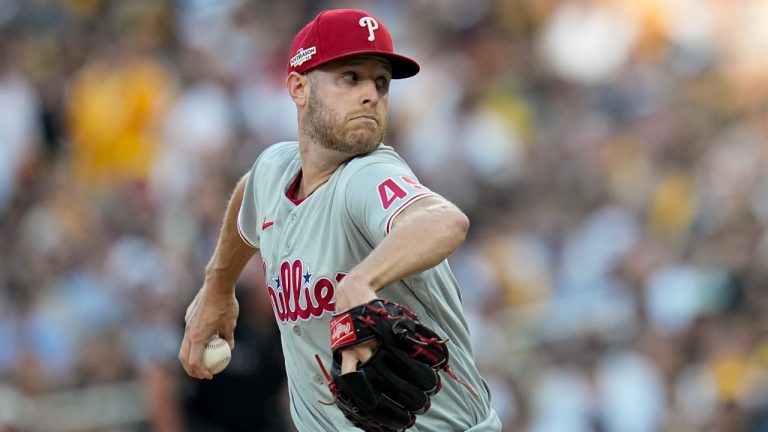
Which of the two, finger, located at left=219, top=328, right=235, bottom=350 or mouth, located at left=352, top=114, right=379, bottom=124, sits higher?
mouth, located at left=352, top=114, right=379, bottom=124

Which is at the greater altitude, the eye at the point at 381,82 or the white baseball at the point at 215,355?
the eye at the point at 381,82

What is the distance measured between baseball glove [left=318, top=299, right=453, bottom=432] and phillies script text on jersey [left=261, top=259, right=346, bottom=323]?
493 mm

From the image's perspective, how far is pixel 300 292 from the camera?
4000mm

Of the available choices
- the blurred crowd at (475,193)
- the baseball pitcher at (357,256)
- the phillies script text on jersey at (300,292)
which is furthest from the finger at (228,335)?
the blurred crowd at (475,193)

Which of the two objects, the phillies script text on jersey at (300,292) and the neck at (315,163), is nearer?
the phillies script text on jersey at (300,292)

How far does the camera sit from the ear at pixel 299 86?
4176mm

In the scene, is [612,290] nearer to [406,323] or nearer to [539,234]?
[539,234]

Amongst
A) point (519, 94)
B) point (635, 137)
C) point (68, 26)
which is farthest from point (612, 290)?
point (68, 26)

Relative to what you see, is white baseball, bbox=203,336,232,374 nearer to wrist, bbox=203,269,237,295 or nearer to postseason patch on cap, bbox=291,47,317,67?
wrist, bbox=203,269,237,295

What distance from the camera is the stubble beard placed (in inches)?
157

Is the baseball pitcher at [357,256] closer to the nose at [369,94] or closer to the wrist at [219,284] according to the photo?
the nose at [369,94]

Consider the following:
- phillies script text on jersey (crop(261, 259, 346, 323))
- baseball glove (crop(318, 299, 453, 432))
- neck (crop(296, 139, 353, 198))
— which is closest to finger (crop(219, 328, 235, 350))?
phillies script text on jersey (crop(261, 259, 346, 323))

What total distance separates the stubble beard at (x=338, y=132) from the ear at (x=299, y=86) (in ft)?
0.18

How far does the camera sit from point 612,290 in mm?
9359
